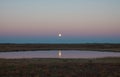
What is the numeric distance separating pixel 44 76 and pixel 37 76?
3.13 ft

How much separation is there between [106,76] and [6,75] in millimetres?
10311

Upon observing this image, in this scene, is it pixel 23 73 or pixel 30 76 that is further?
pixel 23 73

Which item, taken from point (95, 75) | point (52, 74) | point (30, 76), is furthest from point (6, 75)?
point (95, 75)

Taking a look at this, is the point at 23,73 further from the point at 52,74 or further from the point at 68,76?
the point at 68,76

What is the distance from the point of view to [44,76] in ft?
88.6

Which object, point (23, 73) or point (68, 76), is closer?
point (68, 76)

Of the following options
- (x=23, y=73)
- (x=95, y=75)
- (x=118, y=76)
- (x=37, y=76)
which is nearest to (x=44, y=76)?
(x=37, y=76)

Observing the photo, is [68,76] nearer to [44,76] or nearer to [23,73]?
[44,76]

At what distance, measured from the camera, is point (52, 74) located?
28578mm

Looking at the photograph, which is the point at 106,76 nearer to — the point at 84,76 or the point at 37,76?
the point at 84,76

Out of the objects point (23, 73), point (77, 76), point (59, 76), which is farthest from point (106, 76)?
point (23, 73)

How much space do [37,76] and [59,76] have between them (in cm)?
236

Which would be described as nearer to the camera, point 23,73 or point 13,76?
point 13,76

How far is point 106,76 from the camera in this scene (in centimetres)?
2684
